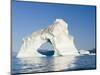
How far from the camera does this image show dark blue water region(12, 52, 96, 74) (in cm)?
236

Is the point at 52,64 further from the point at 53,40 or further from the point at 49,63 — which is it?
the point at 53,40

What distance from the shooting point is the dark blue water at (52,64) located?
2.36 meters

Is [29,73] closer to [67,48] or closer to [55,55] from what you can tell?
[55,55]

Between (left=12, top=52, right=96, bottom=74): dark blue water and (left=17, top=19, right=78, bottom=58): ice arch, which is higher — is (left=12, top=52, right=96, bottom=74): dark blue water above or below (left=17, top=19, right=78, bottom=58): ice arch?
below

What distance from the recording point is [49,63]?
8.09ft

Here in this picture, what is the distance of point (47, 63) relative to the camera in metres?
Answer: 2.46

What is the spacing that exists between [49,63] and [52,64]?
36 mm

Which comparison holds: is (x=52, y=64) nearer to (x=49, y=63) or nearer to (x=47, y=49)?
(x=49, y=63)

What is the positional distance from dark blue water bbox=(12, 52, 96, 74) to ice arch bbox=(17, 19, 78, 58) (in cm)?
5

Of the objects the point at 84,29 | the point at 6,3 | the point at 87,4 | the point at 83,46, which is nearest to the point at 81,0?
the point at 87,4

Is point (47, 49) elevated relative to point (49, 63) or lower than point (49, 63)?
elevated

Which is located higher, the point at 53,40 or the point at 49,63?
the point at 53,40

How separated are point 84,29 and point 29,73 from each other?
30.0 inches

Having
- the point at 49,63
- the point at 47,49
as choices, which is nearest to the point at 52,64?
the point at 49,63
